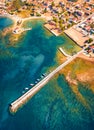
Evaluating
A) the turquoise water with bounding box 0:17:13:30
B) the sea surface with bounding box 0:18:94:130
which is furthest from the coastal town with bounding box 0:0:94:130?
the turquoise water with bounding box 0:17:13:30

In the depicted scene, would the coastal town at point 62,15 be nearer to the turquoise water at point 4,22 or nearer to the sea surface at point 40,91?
the turquoise water at point 4,22

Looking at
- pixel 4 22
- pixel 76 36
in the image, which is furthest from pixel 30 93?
pixel 4 22

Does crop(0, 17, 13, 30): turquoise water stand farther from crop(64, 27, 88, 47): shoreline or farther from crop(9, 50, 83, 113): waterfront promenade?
crop(9, 50, 83, 113): waterfront promenade

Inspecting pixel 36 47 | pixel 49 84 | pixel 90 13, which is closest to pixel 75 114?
pixel 49 84

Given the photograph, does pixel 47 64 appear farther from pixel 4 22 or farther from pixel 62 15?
pixel 4 22

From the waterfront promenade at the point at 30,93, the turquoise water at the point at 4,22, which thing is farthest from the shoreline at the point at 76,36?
the turquoise water at the point at 4,22

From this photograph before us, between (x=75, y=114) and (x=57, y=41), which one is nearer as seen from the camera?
(x=75, y=114)

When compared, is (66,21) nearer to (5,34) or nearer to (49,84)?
(5,34)
